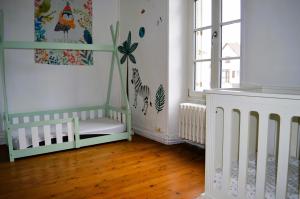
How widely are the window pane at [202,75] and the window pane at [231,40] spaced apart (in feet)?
0.93

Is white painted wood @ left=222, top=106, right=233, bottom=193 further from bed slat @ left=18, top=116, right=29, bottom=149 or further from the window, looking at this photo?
bed slat @ left=18, top=116, right=29, bottom=149

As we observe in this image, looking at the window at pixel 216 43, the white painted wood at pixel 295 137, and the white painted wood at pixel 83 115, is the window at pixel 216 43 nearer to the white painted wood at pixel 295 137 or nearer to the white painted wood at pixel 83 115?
the white painted wood at pixel 295 137

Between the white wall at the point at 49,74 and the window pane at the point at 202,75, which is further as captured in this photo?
the white wall at the point at 49,74

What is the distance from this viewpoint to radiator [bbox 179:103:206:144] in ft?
8.60

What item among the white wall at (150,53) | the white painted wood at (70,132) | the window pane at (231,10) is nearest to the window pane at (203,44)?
the window pane at (231,10)

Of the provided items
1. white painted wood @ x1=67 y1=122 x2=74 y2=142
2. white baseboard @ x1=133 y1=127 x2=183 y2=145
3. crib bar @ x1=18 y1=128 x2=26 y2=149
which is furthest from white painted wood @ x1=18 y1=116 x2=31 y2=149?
white baseboard @ x1=133 y1=127 x2=183 y2=145

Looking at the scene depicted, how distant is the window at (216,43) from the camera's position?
7.92 ft

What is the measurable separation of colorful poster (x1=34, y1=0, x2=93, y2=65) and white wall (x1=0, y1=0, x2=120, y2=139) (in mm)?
81

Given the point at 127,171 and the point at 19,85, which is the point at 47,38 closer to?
the point at 19,85

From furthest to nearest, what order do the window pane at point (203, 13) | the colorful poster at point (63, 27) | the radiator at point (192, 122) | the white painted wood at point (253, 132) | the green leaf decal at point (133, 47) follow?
the green leaf decal at point (133, 47)
the colorful poster at point (63, 27)
the window pane at point (203, 13)
the radiator at point (192, 122)
the white painted wood at point (253, 132)

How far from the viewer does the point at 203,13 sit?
2807 mm

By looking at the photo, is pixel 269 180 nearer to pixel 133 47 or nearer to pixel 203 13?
pixel 203 13

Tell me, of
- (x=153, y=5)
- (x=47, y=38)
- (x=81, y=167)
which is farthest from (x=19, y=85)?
(x=153, y=5)

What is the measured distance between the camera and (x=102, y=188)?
6.24 ft
